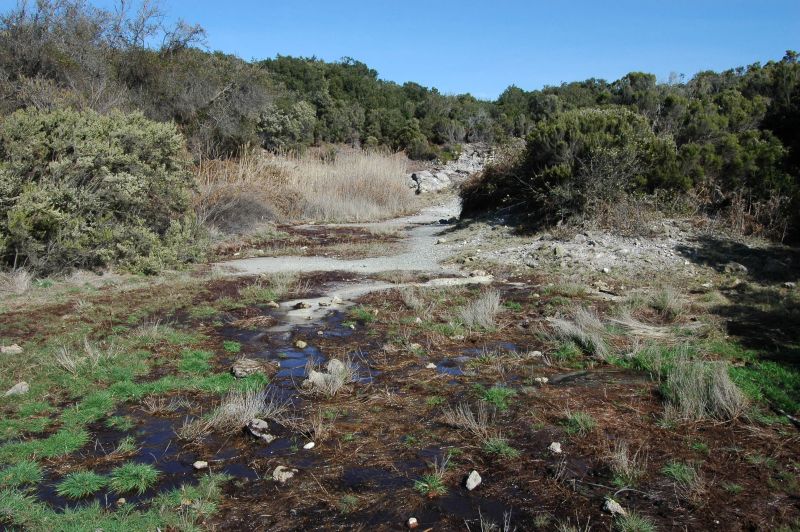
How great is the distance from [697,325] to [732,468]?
3335 mm

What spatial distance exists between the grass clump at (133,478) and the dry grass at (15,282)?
586cm

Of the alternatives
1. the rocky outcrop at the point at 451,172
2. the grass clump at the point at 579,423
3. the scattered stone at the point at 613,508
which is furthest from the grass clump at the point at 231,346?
the rocky outcrop at the point at 451,172

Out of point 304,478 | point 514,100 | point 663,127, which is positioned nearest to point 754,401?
point 304,478

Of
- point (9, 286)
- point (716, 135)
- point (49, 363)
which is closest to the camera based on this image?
point (49, 363)

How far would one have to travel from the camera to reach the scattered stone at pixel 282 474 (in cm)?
421

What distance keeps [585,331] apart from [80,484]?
16.9ft

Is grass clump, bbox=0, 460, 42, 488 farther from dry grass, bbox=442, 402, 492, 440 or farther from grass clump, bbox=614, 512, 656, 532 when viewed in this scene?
grass clump, bbox=614, 512, 656, 532

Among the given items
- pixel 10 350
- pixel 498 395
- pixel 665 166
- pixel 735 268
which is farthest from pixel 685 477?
pixel 665 166

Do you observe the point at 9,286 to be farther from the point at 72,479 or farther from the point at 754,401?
the point at 754,401

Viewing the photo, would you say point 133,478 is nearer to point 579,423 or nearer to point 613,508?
point 613,508

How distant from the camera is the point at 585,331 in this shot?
22.8 ft

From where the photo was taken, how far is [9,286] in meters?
8.97

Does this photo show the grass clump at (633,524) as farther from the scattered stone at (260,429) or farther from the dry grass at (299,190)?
the dry grass at (299,190)

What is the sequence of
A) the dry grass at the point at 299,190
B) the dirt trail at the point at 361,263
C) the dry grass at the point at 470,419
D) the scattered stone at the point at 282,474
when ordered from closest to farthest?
1. the scattered stone at the point at 282,474
2. the dry grass at the point at 470,419
3. the dirt trail at the point at 361,263
4. the dry grass at the point at 299,190
